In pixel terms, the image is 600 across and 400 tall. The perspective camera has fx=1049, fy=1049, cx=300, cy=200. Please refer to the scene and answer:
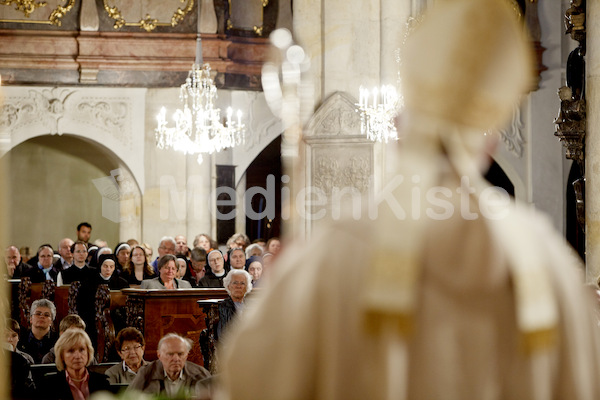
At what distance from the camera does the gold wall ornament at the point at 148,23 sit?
62.5 feet

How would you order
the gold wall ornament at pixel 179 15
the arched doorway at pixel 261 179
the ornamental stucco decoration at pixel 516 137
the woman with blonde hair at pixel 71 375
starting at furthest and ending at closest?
the arched doorway at pixel 261 179 → the gold wall ornament at pixel 179 15 → the ornamental stucco decoration at pixel 516 137 → the woman with blonde hair at pixel 71 375

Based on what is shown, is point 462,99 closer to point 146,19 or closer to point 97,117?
point 97,117

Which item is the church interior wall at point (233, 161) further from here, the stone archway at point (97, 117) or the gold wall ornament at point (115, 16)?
the gold wall ornament at point (115, 16)

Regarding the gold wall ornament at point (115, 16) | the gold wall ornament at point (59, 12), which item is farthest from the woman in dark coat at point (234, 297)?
the gold wall ornament at point (59, 12)

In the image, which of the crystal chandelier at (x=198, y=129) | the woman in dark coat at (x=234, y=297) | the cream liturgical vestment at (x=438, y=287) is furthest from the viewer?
the crystal chandelier at (x=198, y=129)

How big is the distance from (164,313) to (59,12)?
9.49 meters

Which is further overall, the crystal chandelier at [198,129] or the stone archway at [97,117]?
the stone archway at [97,117]

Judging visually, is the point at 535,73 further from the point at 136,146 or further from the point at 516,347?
the point at 516,347

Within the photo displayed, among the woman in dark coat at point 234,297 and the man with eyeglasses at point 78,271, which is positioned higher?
the man with eyeglasses at point 78,271

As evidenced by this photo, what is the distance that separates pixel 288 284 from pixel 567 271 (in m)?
0.53

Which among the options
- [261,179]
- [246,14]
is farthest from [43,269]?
[261,179]

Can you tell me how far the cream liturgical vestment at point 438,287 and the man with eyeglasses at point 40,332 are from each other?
7666 millimetres

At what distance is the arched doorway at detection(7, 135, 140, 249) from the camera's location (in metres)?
21.4

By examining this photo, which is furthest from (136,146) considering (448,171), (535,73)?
(448,171)
